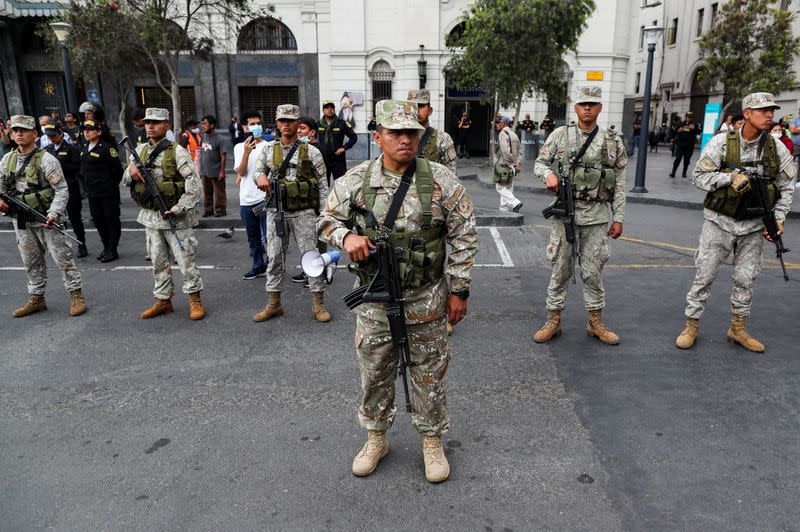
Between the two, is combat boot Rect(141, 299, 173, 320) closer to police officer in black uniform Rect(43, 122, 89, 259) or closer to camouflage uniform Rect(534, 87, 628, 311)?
police officer in black uniform Rect(43, 122, 89, 259)

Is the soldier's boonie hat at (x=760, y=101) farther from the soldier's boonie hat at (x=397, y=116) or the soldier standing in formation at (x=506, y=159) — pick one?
the soldier standing in formation at (x=506, y=159)

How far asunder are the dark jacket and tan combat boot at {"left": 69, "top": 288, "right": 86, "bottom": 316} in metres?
2.57

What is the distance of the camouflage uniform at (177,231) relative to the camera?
5.68 m

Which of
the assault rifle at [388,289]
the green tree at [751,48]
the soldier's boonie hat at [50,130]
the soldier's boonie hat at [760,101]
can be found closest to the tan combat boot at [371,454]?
the assault rifle at [388,289]

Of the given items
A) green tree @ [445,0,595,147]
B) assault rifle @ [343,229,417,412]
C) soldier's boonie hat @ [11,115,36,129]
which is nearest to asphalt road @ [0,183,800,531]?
assault rifle @ [343,229,417,412]

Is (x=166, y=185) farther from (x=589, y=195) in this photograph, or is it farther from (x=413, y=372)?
(x=589, y=195)

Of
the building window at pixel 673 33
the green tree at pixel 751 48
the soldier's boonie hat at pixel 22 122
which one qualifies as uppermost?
the building window at pixel 673 33

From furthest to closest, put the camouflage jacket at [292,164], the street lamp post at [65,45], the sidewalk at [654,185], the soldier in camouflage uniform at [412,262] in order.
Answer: the sidewalk at [654,185]
the street lamp post at [65,45]
the camouflage jacket at [292,164]
the soldier in camouflage uniform at [412,262]

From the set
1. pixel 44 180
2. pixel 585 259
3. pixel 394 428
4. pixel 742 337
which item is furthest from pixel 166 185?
pixel 742 337

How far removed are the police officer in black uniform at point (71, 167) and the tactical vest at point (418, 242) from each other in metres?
6.90

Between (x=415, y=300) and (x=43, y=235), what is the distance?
4726 mm

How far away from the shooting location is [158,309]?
588 centimetres

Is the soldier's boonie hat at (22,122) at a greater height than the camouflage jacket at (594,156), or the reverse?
the soldier's boonie hat at (22,122)

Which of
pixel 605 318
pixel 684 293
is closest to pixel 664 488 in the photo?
pixel 605 318
